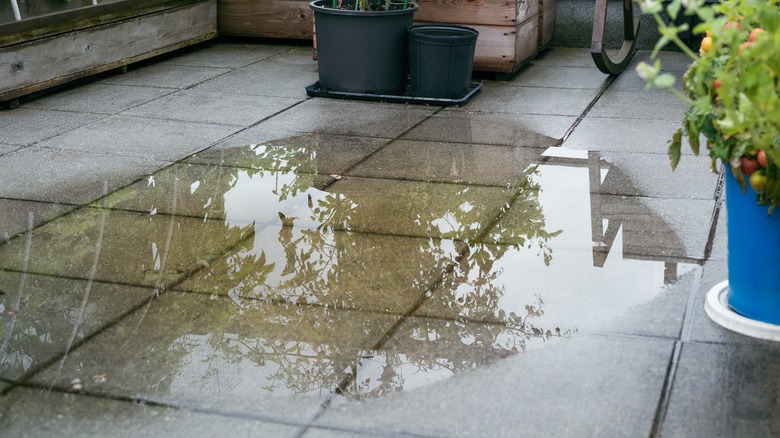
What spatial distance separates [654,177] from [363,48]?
2.43m

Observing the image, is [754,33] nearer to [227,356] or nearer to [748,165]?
[748,165]

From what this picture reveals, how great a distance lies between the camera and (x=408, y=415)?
2723 millimetres

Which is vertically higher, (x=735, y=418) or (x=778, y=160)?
(x=778, y=160)

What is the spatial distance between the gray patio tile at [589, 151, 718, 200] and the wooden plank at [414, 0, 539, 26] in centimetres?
212

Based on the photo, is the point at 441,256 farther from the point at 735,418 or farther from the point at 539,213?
the point at 735,418

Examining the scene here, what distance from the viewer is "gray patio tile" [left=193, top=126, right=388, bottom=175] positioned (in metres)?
5.13

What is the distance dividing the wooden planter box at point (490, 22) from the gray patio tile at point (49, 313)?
13.9ft

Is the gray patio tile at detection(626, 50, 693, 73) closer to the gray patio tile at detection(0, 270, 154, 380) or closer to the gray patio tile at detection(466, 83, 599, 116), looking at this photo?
the gray patio tile at detection(466, 83, 599, 116)

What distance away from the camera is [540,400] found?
2.78 meters

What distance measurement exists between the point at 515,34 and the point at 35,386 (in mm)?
5017

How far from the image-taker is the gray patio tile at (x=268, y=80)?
22.6 ft

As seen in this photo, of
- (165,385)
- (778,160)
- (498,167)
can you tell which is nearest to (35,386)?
(165,385)

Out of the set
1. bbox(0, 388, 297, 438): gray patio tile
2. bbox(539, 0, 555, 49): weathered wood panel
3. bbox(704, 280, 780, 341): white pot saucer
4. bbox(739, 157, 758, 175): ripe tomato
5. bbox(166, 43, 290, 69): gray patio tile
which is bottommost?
bbox(166, 43, 290, 69): gray patio tile

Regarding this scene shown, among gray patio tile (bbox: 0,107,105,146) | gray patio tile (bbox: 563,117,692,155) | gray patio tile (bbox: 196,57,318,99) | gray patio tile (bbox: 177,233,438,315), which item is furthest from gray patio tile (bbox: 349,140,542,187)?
gray patio tile (bbox: 0,107,105,146)
